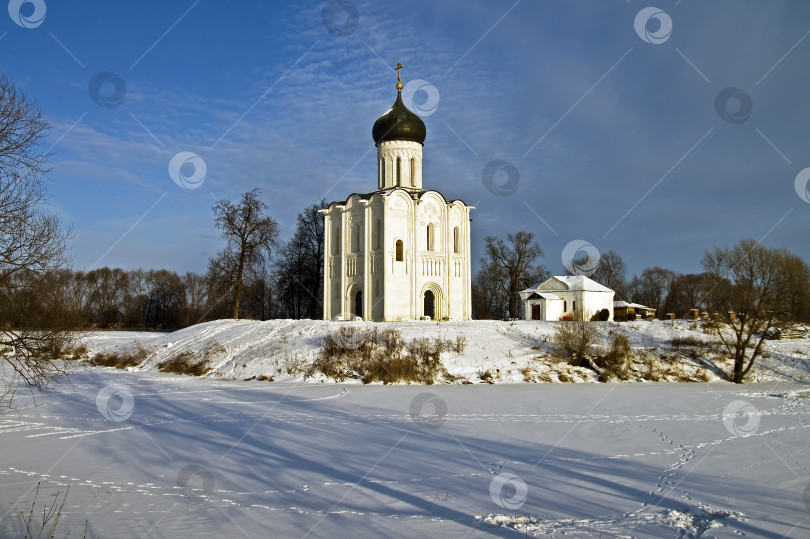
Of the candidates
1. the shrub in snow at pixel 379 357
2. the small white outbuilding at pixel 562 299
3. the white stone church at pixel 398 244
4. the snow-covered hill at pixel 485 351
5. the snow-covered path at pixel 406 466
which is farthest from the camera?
the small white outbuilding at pixel 562 299

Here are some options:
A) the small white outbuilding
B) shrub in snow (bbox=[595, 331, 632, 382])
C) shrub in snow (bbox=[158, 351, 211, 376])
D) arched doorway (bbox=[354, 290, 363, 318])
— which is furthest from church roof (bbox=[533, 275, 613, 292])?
shrub in snow (bbox=[158, 351, 211, 376])

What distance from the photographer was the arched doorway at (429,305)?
36628 mm

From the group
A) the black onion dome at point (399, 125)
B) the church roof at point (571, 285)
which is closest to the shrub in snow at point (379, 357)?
the black onion dome at point (399, 125)

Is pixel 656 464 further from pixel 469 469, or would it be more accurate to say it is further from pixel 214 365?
pixel 214 365

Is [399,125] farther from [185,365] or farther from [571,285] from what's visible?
[185,365]

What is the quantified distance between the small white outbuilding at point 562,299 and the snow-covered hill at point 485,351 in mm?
11813

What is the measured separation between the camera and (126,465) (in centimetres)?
1026

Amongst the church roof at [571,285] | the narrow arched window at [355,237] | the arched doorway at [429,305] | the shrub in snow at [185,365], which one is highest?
the narrow arched window at [355,237]

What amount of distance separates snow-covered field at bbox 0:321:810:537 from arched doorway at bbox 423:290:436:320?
1558 cm

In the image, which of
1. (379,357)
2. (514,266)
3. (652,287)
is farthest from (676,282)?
(379,357)

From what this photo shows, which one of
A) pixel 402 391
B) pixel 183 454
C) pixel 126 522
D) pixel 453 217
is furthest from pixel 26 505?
pixel 453 217

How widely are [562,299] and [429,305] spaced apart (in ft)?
40.9

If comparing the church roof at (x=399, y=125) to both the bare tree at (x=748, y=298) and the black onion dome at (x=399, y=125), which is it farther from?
the bare tree at (x=748, y=298)

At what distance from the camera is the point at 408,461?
10.5 m
